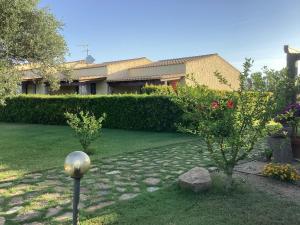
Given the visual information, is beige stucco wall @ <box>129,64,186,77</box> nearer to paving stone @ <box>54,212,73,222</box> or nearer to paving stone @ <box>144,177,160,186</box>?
paving stone @ <box>144,177,160,186</box>

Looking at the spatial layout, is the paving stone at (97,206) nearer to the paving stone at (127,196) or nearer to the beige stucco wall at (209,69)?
the paving stone at (127,196)

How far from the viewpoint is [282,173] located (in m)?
5.75

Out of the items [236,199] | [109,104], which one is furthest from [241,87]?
[109,104]

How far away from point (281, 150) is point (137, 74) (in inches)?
984

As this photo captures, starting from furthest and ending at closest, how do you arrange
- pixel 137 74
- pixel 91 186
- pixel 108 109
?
pixel 137 74 → pixel 108 109 → pixel 91 186

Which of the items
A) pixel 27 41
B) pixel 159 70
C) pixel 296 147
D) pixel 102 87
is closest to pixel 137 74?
pixel 159 70

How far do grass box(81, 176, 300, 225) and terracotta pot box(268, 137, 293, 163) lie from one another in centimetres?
245

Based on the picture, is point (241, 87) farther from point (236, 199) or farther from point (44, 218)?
point (44, 218)

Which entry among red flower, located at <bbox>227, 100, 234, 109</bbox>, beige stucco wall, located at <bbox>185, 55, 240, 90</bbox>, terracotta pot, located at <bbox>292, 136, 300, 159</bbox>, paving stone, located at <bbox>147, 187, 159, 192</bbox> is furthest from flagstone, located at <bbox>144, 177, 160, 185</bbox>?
beige stucco wall, located at <bbox>185, 55, 240, 90</bbox>

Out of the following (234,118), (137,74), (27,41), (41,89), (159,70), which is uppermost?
(159,70)

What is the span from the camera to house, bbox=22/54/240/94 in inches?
1070

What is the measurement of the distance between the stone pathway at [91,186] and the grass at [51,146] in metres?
0.71

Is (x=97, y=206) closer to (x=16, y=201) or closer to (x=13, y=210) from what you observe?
(x=13, y=210)

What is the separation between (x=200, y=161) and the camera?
7605 mm
